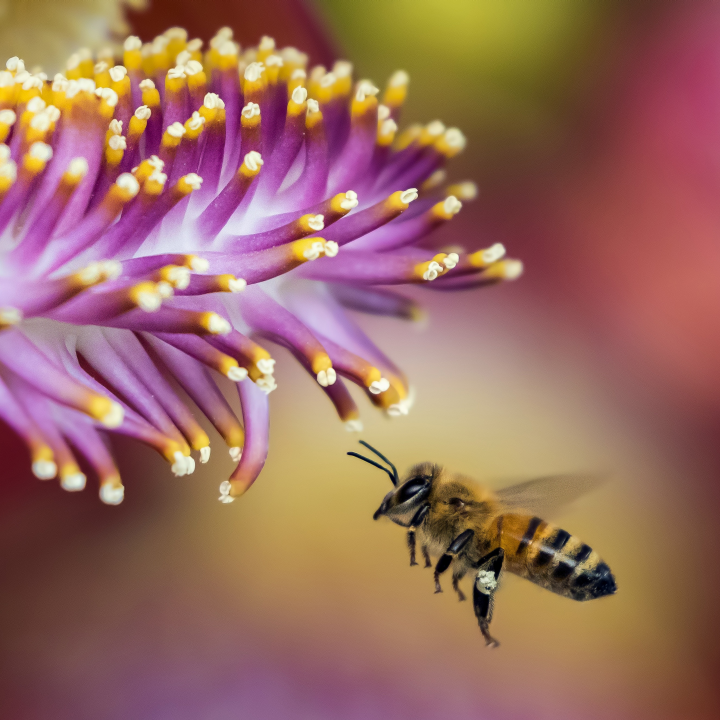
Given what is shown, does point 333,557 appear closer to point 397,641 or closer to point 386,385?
point 397,641

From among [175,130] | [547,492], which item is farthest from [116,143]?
[547,492]

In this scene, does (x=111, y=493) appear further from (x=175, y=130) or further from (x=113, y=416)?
(x=175, y=130)

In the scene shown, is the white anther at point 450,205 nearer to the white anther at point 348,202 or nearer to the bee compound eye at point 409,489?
the white anther at point 348,202

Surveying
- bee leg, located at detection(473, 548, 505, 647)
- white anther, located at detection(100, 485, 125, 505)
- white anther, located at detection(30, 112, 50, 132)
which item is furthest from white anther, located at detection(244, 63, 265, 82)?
bee leg, located at detection(473, 548, 505, 647)

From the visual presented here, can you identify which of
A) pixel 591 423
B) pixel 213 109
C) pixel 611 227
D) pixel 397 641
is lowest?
pixel 397 641

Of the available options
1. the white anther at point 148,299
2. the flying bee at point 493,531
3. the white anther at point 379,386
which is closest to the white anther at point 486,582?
the flying bee at point 493,531

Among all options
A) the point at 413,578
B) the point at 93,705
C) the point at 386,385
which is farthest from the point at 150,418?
the point at 413,578

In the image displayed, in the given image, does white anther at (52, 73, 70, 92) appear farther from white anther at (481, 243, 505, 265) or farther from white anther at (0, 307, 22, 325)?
white anther at (481, 243, 505, 265)
